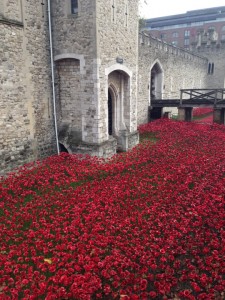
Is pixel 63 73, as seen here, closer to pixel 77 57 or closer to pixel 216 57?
pixel 77 57

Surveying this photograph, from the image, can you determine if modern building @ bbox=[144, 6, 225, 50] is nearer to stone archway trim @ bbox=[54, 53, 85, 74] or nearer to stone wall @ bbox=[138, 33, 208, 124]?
stone wall @ bbox=[138, 33, 208, 124]

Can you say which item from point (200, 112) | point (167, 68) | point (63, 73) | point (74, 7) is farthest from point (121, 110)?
point (200, 112)

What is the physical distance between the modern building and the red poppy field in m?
50.7

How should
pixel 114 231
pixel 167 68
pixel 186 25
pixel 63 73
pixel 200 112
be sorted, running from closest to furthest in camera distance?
pixel 114 231
pixel 63 73
pixel 167 68
pixel 200 112
pixel 186 25

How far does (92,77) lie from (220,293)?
26.7 ft

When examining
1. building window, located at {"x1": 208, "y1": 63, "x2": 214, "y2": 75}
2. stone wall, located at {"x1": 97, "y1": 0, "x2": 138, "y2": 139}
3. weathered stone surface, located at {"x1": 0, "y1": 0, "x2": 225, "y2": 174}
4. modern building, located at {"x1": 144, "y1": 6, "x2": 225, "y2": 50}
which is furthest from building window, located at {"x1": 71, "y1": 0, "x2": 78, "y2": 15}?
modern building, located at {"x1": 144, "y1": 6, "x2": 225, "y2": 50}

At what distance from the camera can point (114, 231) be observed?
5.57m

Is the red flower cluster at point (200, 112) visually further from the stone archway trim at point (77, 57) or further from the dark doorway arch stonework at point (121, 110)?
the stone archway trim at point (77, 57)

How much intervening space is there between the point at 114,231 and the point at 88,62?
6.82 m

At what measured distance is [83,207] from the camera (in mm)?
6477

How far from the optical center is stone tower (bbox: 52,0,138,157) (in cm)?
1007

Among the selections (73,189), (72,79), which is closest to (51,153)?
(72,79)

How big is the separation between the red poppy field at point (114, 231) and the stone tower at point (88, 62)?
160cm

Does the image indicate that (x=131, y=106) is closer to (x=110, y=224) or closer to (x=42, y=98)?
(x=42, y=98)
